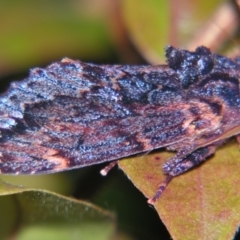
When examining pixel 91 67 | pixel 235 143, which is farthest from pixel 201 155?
pixel 91 67

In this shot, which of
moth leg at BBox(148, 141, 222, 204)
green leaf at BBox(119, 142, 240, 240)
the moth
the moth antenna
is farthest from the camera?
the moth

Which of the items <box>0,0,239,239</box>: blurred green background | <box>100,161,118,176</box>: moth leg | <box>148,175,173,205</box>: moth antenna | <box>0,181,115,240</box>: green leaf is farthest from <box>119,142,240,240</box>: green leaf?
<box>0,0,239,239</box>: blurred green background

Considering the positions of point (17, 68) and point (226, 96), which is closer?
point (226, 96)

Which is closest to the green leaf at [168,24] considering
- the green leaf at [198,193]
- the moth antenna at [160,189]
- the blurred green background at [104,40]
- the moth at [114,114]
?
the blurred green background at [104,40]

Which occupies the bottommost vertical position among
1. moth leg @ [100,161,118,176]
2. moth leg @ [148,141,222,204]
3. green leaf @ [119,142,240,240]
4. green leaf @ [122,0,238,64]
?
green leaf @ [119,142,240,240]

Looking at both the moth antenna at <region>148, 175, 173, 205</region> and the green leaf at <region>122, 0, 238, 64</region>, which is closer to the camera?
the moth antenna at <region>148, 175, 173, 205</region>

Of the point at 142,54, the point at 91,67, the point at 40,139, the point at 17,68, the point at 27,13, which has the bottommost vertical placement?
the point at 40,139

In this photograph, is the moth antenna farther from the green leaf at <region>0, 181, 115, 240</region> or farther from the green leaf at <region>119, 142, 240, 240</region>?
the green leaf at <region>0, 181, 115, 240</region>

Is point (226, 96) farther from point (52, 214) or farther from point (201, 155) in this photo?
point (52, 214)
